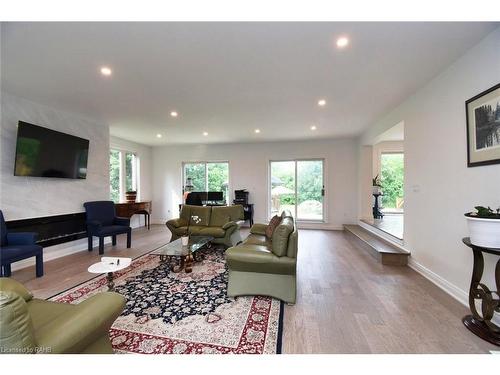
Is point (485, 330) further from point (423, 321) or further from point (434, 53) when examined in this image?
point (434, 53)

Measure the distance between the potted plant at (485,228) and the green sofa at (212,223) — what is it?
3255 millimetres

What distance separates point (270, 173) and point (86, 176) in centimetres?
475

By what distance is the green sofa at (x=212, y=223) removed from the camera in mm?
4199

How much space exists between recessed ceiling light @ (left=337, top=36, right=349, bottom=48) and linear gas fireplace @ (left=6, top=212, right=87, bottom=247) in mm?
4986

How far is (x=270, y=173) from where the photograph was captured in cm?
699

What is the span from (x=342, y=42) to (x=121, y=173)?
6354 mm

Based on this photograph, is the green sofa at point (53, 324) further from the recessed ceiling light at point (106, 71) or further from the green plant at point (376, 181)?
the green plant at point (376, 181)

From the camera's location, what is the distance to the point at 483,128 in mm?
2117

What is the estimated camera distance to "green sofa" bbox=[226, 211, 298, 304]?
229 cm

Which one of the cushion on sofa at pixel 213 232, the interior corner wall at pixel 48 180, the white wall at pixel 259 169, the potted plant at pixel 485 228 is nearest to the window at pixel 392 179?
the white wall at pixel 259 169

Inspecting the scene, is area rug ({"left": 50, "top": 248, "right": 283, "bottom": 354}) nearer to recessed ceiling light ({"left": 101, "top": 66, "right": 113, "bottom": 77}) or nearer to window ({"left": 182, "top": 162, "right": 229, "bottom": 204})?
recessed ceiling light ({"left": 101, "top": 66, "right": 113, "bottom": 77})

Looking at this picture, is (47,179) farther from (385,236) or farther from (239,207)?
(385,236)
